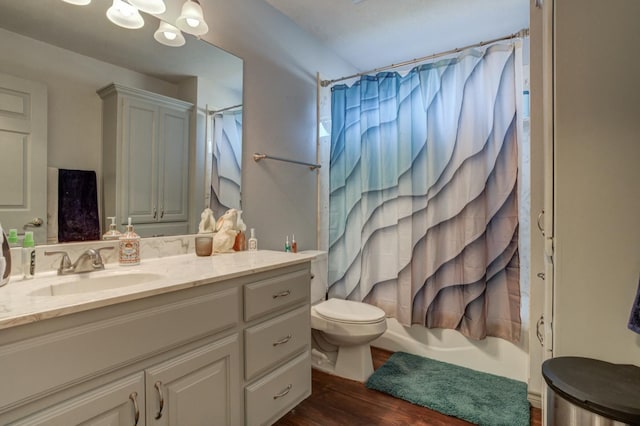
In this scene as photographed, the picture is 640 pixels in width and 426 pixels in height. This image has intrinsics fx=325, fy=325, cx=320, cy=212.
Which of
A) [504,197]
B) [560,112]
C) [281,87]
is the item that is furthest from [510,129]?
[281,87]

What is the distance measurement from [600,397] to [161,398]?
49.9 inches

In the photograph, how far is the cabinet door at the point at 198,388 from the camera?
103cm

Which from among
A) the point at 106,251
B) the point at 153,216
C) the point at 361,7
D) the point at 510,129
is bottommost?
the point at 106,251

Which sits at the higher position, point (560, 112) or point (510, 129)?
point (510, 129)

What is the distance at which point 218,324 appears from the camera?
1.22m

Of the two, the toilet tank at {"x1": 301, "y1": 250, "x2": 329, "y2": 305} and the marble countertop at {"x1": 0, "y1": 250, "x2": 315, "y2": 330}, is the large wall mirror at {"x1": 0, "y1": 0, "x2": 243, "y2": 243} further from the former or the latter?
the toilet tank at {"x1": 301, "y1": 250, "x2": 329, "y2": 305}

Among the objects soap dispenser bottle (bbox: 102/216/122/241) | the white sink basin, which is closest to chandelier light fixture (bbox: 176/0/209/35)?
soap dispenser bottle (bbox: 102/216/122/241)

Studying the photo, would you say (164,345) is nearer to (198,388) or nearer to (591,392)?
(198,388)

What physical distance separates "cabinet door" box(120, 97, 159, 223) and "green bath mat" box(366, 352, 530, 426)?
1643mm

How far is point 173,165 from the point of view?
167 centimetres

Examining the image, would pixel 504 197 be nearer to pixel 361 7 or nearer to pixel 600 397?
pixel 600 397

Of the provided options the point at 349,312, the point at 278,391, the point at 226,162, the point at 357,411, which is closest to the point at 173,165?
the point at 226,162

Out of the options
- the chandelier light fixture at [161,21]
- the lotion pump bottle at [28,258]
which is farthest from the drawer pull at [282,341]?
the chandelier light fixture at [161,21]

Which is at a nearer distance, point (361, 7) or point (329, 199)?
point (361, 7)
